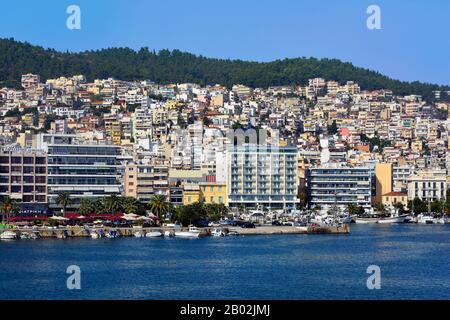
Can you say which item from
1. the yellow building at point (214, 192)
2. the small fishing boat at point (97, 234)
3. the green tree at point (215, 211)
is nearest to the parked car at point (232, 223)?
the green tree at point (215, 211)

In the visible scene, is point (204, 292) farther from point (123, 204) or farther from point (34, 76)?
point (34, 76)

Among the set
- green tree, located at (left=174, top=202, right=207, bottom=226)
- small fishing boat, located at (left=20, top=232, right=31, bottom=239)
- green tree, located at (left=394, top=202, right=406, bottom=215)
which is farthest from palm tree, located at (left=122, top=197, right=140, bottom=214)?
green tree, located at (left=394, top=202, right=406, bottom=215)

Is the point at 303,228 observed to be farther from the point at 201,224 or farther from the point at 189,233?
the point at 189,233

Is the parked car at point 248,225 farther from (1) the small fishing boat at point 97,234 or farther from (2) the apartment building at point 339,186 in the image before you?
(2) the apartment building at point 339,186

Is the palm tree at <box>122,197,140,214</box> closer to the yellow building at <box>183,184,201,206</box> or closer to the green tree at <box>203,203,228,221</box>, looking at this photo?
the green tree at <box>203,203,228,221</box>

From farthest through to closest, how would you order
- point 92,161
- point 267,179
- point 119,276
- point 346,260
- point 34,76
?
point 34,76, point 267,179, point 92,161, point 346,260, point 119,276

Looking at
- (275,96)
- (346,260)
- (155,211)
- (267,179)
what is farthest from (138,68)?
(346,260)

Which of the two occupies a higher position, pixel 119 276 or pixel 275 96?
pixel 275 96
